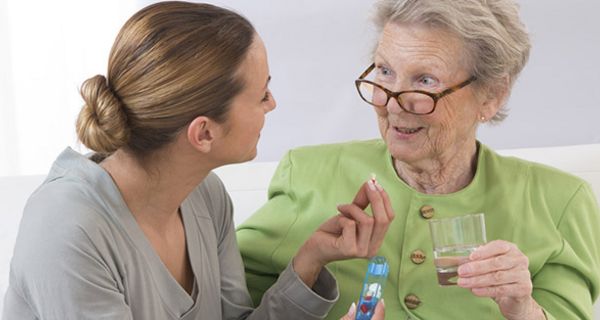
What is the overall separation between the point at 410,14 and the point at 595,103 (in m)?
1.15

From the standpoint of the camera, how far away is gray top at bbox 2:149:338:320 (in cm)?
164

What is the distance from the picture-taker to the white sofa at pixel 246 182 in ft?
7.86

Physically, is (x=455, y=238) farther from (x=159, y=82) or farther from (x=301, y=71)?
(x=301, y=71)

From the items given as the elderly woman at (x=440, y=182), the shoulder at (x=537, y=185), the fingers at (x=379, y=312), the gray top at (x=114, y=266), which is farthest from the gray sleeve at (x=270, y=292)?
the shoulder at (x=537, y=185)

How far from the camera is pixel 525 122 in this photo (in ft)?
9.89

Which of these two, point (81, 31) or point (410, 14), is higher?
point (410, 14)

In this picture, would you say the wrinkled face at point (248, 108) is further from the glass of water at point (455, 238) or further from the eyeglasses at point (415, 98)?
the glass of water at point (455, 238)

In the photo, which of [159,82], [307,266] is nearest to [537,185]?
[307,266]

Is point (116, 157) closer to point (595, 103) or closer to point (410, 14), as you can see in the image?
point (410, 14)

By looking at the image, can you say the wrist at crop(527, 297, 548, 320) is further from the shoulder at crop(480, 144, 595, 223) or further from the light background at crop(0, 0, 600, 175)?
the light background at crop(0, 0, 600, 175)

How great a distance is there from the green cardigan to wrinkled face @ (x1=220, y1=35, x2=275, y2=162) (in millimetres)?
393

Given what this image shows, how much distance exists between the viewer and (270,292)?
2059 millimetres

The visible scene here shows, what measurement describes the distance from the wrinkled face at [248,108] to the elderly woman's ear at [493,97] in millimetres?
509

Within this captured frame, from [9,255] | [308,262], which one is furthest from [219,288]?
[9,255]
